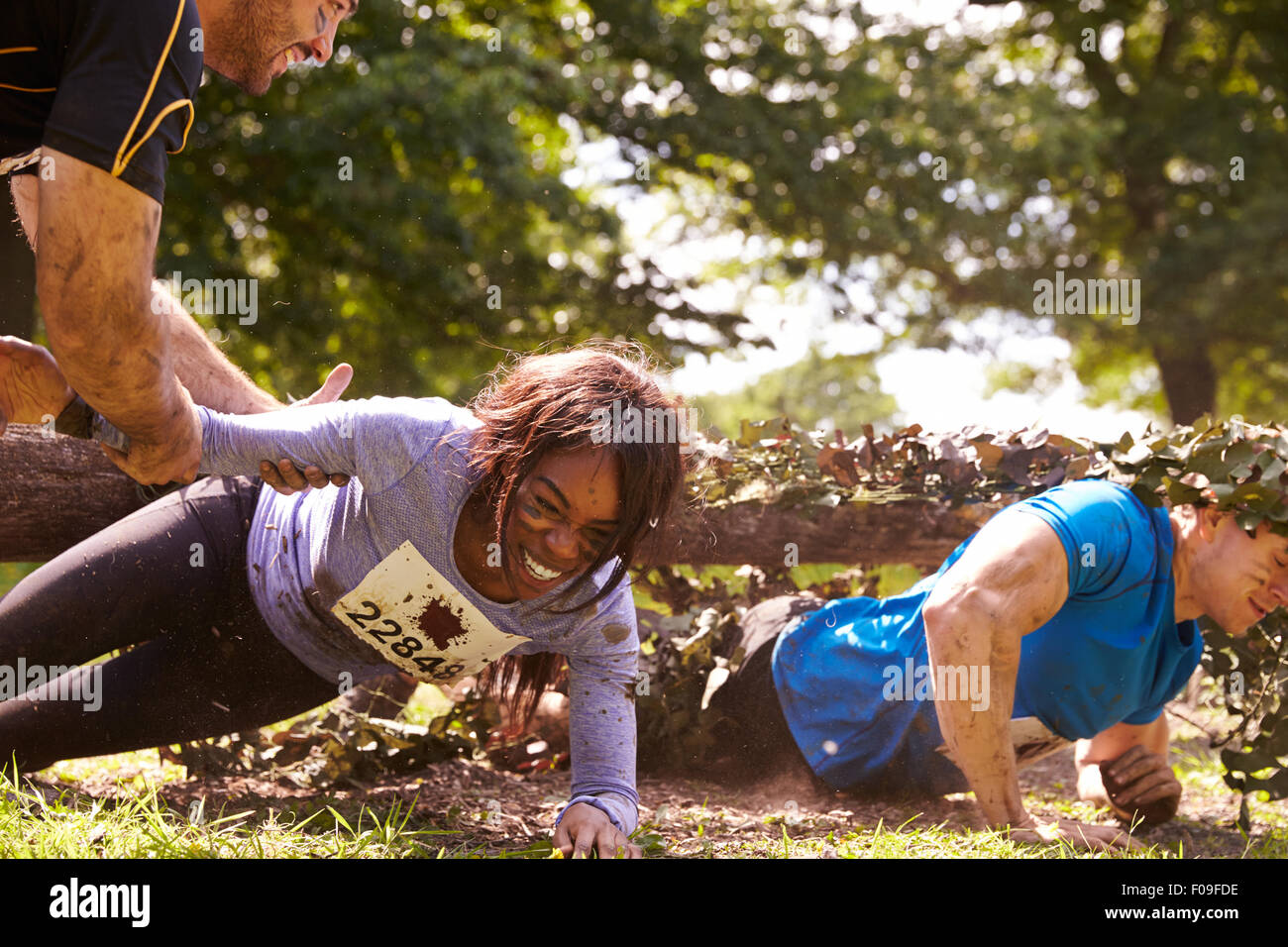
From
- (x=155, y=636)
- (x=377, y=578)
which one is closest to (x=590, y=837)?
(x=377, y=578)

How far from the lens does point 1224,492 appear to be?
2762 millimetres

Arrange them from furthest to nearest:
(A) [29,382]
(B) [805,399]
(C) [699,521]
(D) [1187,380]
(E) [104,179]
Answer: (B) [805,399] < (D) [1187,380] < (C) [699,521] < (A) [29,382] < (E) [104,179]

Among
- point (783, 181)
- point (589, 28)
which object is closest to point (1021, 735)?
point (783, 181)

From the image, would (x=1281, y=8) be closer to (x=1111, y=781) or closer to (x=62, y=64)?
(x=1111, y=781)

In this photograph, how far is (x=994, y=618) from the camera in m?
2.44

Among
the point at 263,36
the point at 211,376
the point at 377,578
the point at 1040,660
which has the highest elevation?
the point at 263,36

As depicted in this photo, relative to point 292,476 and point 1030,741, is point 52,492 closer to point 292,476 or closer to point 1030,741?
point 292,476

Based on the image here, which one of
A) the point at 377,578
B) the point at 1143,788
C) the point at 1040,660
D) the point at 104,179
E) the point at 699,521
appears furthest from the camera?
the point at 699,521

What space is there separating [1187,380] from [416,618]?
471 inches

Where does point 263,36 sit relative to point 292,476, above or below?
above

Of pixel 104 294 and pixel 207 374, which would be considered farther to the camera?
pixel 207 374

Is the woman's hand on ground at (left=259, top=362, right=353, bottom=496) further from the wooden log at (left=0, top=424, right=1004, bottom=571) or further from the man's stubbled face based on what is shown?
the wooden log at (left=0, top=424, right=1004, bottom=571)

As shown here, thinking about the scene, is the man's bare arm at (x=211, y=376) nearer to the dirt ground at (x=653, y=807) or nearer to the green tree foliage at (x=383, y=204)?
the dirt ground at (x=653, y=807)

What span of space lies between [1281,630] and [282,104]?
7.67 m
